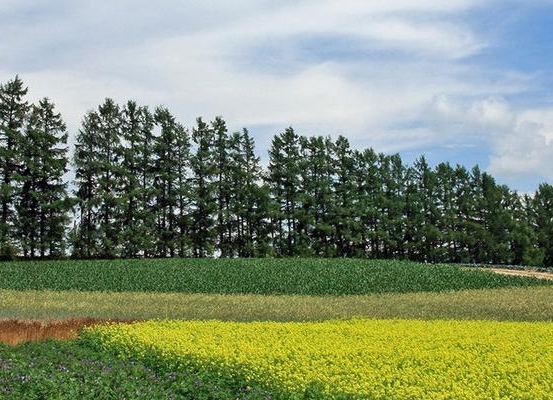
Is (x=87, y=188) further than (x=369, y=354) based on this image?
Yes

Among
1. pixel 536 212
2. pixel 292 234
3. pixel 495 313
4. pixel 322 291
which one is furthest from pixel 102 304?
pixel 536 212

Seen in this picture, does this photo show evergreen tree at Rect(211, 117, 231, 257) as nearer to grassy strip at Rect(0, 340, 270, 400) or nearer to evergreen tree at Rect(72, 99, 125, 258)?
evergreen tree at Rect(72, 99, 125, 258)

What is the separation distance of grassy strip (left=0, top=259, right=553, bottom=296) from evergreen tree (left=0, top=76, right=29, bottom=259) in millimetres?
6446

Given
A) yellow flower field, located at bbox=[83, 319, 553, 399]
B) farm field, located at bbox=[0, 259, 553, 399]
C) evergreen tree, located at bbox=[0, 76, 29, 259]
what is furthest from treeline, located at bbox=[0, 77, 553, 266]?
yellow flower field, located at bbox=[83, 319, 553, 399]

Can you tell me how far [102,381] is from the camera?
10391 millimetres

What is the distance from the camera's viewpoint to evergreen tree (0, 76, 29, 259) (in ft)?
164

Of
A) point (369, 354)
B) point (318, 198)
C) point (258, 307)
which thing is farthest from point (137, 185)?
point (369, 354)

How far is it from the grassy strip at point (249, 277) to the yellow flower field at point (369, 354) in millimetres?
20066

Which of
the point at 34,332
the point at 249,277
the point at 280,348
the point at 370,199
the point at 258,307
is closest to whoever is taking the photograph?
the point at 280,348

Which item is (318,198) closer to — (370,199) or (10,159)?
(370,199)

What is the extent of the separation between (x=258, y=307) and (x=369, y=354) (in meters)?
14.1

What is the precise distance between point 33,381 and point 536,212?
80526mm

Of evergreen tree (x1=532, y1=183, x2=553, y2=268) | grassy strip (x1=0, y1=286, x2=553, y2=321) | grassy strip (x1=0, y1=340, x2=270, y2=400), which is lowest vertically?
grassy strip (x1=0, y1=286, x2=553, y2=321)

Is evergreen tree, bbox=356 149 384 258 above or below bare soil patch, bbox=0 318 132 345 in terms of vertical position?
above
